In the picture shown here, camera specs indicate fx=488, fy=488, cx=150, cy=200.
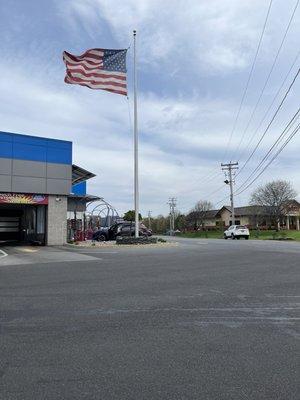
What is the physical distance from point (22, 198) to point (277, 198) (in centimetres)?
7151

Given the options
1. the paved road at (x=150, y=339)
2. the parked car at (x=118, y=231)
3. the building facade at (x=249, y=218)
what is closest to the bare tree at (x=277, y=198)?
the building facade at (x=249, y=218)

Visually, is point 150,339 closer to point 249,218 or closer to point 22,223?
point 22,223

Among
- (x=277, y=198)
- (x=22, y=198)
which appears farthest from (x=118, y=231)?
(x=277, y=198)

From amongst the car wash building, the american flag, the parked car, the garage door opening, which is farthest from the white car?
the american flag

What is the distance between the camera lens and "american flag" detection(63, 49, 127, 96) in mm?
25625

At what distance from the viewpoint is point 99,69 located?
26.3 m

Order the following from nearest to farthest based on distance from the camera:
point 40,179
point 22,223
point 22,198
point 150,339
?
point 150,339, point 22,198, point 40,179, point 22,223

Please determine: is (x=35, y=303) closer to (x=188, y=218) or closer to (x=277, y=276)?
(x=277, y=276)

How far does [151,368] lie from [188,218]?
123 m

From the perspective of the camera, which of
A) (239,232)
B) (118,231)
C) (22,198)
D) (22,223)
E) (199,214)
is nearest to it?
(22,198)

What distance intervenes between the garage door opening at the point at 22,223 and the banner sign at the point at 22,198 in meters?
1.12

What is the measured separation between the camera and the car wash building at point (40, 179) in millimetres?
29781

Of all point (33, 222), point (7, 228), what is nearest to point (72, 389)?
point (33, 222)

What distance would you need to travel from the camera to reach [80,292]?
1040cm
